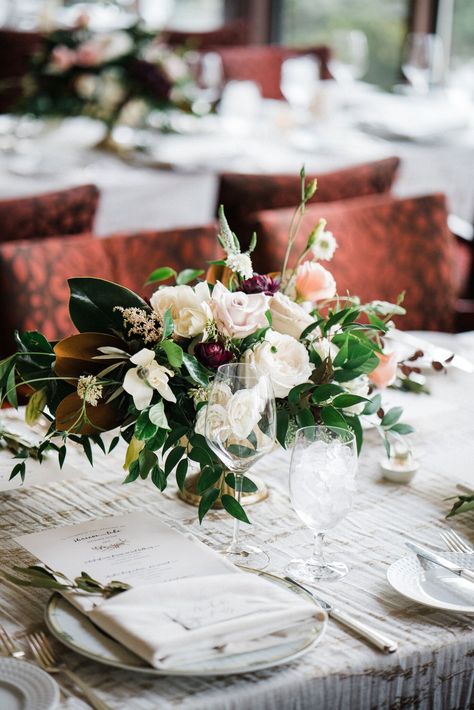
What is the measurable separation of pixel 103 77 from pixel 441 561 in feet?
8.54

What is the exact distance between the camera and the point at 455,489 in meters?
1.43

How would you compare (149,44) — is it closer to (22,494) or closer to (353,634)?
(22,494)

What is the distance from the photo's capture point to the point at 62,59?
11.0 feet

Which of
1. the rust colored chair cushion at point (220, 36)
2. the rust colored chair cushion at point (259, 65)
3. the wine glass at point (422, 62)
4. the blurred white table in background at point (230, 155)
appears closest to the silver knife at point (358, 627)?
the blurred white table in background at point (230, 155)

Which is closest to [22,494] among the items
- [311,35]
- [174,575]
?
[174,575]

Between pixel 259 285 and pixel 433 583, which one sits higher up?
pixel 259 285

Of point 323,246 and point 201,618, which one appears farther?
point 323,246

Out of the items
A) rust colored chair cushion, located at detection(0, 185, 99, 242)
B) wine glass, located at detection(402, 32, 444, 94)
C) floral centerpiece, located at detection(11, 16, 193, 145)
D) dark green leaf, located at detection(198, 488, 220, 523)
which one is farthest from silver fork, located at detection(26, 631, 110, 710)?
wine glass, located at detection(402, 32, 444, 94)

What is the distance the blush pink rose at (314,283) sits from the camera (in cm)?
141

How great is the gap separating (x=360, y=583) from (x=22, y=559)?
387 mm

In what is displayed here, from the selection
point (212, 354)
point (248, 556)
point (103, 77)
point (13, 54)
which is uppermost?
point (212, 354)

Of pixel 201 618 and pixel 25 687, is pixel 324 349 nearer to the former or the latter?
pixel 201 618

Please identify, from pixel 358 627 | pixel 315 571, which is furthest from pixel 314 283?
pixel 358 627

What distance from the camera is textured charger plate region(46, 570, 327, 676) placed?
37.6 inches
